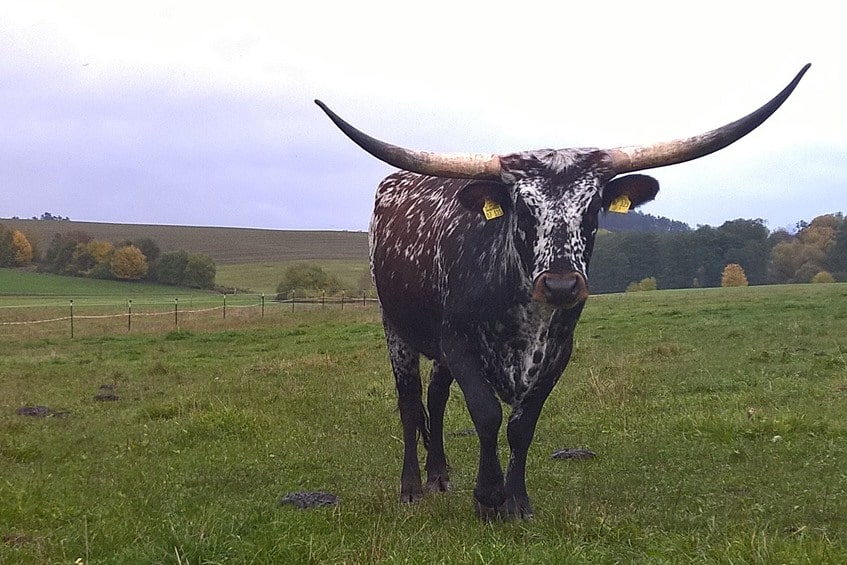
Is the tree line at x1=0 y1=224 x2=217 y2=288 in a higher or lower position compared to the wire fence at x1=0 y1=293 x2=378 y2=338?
higher

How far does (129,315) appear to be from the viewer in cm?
2898

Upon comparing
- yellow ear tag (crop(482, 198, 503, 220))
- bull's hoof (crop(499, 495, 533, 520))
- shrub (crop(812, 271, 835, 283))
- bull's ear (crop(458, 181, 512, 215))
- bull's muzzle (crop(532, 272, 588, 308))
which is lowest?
bull's hoof (crop(499, 495, 533, 520))

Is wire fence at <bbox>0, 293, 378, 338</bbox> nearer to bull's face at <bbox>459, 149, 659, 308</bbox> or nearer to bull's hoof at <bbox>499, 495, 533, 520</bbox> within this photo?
bull's hoof at <bbox>499, 495, 533, 520</bbox>

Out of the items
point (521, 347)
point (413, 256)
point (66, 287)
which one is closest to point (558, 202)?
point (521, 347)

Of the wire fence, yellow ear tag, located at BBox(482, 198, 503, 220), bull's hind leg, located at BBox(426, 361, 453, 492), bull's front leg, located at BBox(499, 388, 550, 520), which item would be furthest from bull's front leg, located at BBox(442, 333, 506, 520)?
the wire fence

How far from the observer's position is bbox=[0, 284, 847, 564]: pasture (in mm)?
4539

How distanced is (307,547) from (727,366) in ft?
33.7

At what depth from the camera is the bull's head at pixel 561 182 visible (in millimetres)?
4789

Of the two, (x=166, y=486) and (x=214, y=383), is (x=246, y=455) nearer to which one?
(x=166, y=486)

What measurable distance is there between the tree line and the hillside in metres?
Result: 9.10

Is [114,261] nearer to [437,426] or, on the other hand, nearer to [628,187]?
[437,426]

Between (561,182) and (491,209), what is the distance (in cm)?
49

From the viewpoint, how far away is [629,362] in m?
14.2

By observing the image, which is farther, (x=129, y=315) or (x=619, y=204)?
(x=129, y=315)
